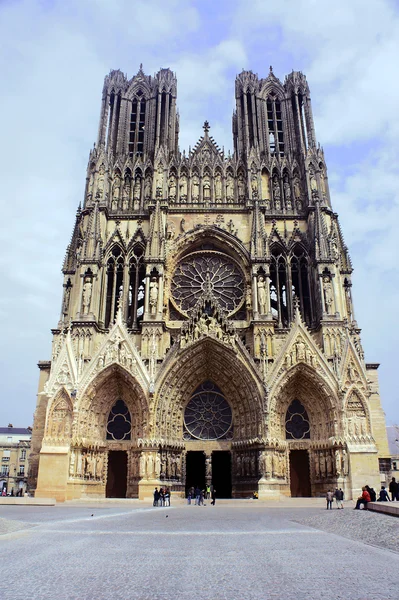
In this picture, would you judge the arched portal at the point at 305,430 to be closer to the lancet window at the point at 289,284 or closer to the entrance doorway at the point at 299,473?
the entrance doorway at the point at 299,473

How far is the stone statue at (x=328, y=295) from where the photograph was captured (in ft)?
90.3

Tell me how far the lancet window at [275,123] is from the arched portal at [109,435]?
18.8 metres

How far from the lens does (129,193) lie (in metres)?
32.4

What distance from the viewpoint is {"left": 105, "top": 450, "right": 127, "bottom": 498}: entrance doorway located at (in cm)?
2602

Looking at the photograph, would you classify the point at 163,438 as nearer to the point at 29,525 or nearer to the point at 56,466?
the point at 56,466

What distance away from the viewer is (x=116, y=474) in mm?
26250

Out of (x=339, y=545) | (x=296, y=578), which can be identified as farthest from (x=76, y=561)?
(x=339, y=545)

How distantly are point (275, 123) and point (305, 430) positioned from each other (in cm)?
2087

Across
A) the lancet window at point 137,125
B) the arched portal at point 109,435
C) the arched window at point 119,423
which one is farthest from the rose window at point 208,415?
the lancet window at point 137,125

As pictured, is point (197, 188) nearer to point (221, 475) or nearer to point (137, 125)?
point (137, 125)

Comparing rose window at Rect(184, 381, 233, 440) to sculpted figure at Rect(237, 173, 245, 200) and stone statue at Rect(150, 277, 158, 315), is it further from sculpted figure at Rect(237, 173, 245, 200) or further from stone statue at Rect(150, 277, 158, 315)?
sculpted figure at Rect(237, 173, 245, 200)

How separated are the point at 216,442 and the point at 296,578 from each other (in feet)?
69.1

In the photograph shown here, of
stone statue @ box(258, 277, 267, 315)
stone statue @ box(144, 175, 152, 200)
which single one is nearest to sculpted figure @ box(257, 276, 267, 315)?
stone statue @ box(258, 277, 267, 315)

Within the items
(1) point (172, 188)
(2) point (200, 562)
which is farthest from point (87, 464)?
(2) point (200, 562)
